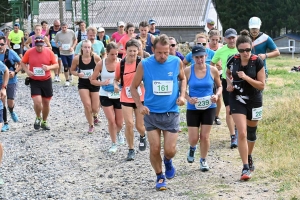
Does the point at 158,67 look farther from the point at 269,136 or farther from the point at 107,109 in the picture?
the point at 269,136

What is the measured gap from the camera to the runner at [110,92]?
913 centimetres

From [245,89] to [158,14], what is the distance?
4159 centimetres

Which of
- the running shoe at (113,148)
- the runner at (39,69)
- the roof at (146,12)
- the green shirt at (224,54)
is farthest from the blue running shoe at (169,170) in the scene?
the roof at (146,12)

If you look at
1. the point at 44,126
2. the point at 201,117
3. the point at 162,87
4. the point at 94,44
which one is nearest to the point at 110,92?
the point at 201,117

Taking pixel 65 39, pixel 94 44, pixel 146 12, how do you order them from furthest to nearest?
pixel 146 12, pixel 65 39, pixel 94 44

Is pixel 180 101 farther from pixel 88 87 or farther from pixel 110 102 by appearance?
pixel 88 87

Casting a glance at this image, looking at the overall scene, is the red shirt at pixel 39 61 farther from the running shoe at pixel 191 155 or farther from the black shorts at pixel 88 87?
the running shoe at pixel 191 155

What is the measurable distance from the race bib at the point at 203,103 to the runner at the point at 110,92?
183 centimetres

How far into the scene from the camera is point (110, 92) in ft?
30.0

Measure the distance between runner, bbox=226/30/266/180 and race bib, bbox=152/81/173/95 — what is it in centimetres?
93

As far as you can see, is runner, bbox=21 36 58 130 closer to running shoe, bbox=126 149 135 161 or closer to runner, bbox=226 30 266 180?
running shoe, bbox=126 149 135 161

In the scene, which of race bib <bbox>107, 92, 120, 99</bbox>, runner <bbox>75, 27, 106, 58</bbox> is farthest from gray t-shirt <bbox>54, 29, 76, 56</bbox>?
race bib <bbox>107, 92, 120, 99</bbox>

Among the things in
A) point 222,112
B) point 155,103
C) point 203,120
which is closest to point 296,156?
point 203,120

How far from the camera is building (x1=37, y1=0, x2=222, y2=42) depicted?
4584cm
